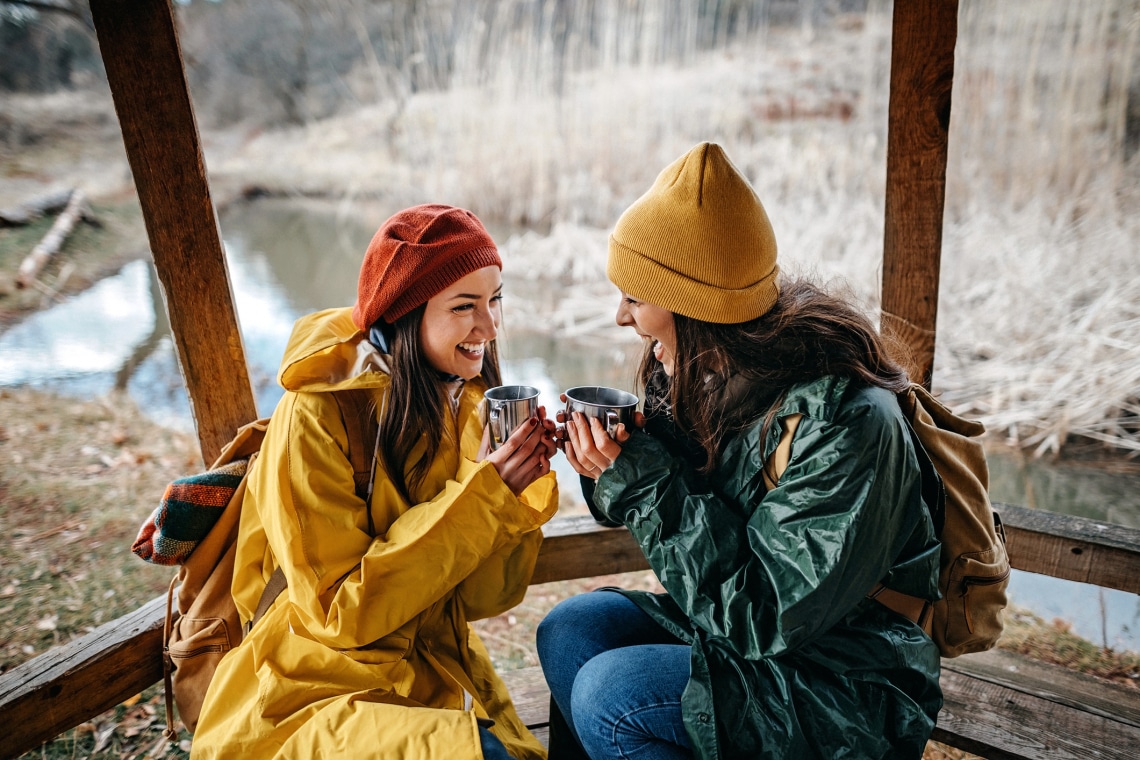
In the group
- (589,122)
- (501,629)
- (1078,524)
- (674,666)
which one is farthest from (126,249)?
(1078,524)

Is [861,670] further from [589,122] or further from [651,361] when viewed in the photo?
[589,122]

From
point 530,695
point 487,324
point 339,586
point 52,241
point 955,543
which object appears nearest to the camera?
point 955,543

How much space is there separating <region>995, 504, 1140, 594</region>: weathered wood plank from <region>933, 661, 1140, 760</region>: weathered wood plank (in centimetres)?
40

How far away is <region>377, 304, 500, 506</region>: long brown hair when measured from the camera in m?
1.74

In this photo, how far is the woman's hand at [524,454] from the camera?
166cm

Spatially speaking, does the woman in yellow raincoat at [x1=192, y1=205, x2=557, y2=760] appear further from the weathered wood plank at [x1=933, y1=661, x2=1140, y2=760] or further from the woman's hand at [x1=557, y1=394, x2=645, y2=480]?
the weathered wood plank at [x1=933, y1=661, x2=1140, y2=760]

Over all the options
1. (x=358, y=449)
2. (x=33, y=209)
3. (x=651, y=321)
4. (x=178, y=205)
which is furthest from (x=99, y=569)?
(x=33, y=209)

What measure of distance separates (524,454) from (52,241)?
797cm

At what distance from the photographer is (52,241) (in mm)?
7281

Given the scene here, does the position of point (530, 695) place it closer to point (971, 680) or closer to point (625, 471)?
point (625, 471)

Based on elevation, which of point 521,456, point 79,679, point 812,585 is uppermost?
point 521,456

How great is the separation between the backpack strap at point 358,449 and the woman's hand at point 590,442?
Result: 0.48 metres

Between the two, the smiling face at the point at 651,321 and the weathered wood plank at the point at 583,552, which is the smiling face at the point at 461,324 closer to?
the smiling face at the point at 651,321

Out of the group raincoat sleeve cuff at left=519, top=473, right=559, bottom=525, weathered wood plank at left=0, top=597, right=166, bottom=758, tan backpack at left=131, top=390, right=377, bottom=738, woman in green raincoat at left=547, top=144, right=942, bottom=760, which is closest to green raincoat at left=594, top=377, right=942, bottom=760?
woman in green raincoat at left=547, top=144, right=942, bottom=760
